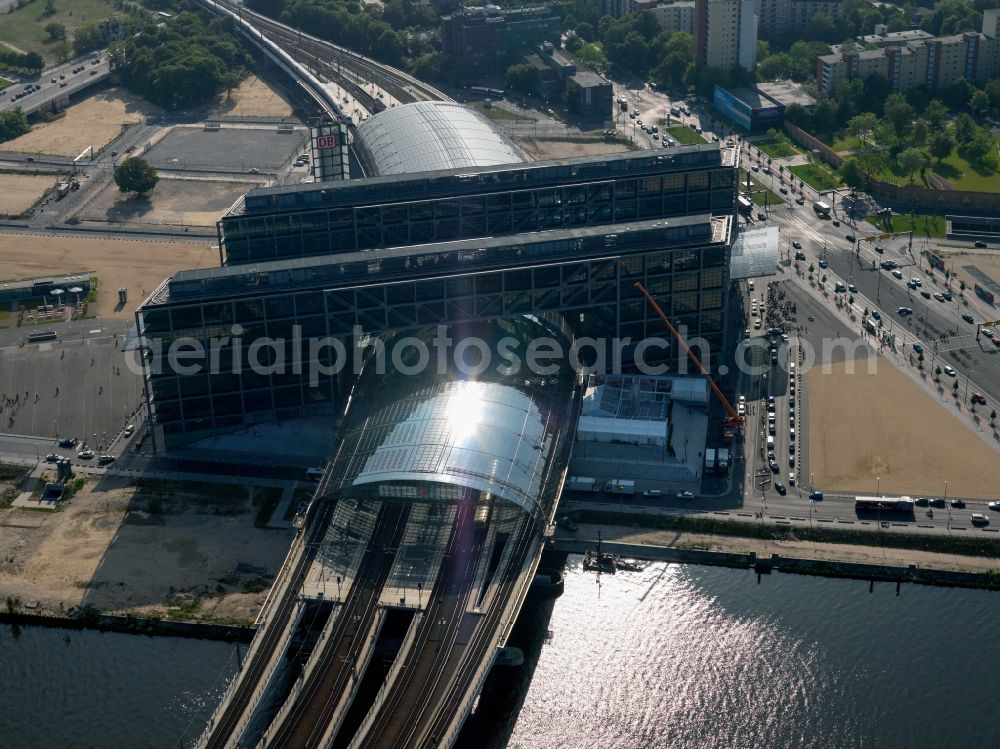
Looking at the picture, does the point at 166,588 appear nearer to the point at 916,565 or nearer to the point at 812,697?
the point at 812,697

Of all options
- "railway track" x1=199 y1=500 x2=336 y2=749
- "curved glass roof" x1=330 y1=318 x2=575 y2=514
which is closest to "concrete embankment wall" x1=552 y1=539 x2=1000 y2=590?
"curved glass roof" x1=330 y1=318 x2=575 y2=514

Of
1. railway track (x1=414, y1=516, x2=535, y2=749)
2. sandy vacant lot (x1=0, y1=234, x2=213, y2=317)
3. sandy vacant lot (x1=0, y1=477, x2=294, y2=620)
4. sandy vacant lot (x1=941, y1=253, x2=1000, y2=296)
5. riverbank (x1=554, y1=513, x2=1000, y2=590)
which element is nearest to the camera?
railway track (x1=414, y1=516, x2=535, y2=749)

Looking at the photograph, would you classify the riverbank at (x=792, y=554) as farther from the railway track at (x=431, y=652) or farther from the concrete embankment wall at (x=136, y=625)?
the concrete embankment wall at (x=136, y=625)

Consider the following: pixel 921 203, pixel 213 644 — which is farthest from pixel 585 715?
pixel 921 203

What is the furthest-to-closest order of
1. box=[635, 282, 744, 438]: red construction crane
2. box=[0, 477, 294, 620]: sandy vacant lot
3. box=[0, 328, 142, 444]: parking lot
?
1. box=[0, 328, 142, 444]: parking lot
2. box=[635, 282, 744, 438]: red construction crane
3. box=[0, 477, 294, 620]: sandy vacant lot

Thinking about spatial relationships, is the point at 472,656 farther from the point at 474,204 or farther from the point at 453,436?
the point at 474,204

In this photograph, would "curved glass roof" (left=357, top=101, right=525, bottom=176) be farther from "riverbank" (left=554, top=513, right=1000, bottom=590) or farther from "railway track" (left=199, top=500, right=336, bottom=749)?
"railway track" (left=199, top=500, right=336, bottom=749)

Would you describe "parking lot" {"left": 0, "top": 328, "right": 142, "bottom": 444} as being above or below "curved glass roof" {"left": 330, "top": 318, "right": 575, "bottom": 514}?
below
